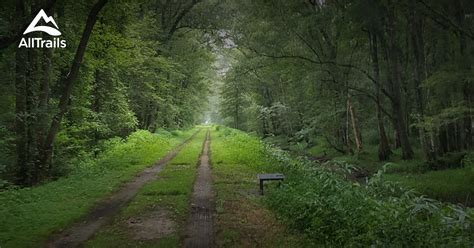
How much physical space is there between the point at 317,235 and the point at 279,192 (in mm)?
3104

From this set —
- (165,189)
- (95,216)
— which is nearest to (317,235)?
(95,216)

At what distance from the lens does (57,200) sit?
33.1ft

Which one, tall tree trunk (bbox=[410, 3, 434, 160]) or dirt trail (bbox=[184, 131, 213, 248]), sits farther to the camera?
tall tree trunk (bbox=[410, 3, 434, 160])

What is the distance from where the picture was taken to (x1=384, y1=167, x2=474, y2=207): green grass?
42.9 ft

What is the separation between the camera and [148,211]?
363 inches

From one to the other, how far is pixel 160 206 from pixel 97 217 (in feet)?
4.99

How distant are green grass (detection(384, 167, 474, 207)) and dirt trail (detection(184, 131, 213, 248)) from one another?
22.1ft

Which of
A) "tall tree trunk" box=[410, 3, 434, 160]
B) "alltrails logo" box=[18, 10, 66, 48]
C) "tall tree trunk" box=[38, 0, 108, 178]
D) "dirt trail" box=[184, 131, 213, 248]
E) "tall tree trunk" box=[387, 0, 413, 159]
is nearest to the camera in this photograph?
"dirt trail" box=[184, 131, 213, 248]

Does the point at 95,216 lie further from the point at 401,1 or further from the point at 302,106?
the point at 302,106

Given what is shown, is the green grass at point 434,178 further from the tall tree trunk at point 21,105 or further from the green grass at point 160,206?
the tall tree trunk at point 21,105

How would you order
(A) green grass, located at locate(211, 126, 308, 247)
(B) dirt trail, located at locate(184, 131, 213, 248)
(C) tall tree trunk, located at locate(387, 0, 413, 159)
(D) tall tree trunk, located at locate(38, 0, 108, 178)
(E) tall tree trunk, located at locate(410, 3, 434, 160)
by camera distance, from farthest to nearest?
(C) tall tree trunk, located at locate(387, 0, 413, 159)
(E) tall tree trunk, located at locate(410, 3, 434, 160)
(D) tall tree trunk, located at locate(38, 0, 108, 178)
(B) dirt trail, located at locate(184, 131, 213, 248)
(A) green grass, located at locate(211, 126, 308, 247)

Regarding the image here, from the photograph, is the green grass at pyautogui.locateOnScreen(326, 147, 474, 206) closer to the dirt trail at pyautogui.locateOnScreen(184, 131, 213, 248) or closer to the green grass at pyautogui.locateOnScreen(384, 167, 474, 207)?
the green grass at pyautogui.locateOnScreen(384, 167, 474, 207)

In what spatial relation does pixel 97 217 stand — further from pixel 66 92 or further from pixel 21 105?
pixel 66 92

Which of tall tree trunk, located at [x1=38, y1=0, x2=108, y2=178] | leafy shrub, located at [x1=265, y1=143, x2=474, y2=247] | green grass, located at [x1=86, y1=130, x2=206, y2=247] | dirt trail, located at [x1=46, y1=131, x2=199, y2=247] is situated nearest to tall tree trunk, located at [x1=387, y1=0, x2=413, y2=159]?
leafy shrub, located at [x1=265, y1=143, x2=474, y2=247]
